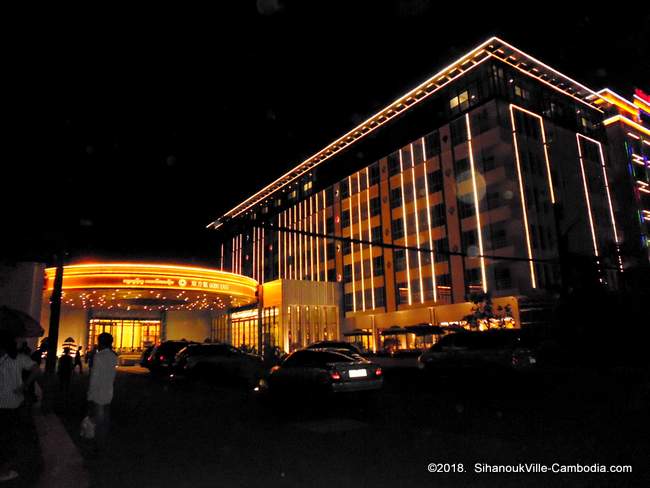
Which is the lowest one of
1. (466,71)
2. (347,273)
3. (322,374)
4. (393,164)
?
(322,374)

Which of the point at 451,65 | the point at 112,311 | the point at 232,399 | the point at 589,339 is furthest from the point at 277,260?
the point at 232,399

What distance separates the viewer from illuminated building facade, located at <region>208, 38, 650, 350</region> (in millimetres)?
39406

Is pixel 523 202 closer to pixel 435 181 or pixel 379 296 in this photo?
pixel 435 181

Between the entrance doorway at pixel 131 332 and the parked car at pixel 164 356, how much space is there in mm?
23686

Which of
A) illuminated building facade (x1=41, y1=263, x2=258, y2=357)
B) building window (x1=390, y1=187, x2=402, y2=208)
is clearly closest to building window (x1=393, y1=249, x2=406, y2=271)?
building window (x1=390, y1=187, x2=402, y2=208)

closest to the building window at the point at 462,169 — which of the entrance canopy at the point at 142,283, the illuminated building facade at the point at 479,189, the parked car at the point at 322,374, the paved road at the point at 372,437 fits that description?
the illuminated building facade at the point at 479,189

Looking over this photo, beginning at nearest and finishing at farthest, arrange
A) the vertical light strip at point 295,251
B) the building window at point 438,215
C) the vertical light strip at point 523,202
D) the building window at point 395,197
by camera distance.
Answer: the vertical light strip at point 523,202
the building window at point 438,215
the building window at point 395,197
the vertical light strip at point 295,251

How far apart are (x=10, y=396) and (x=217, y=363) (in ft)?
38.2

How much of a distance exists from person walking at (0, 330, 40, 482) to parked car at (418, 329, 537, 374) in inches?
420

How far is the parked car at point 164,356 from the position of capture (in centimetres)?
2091

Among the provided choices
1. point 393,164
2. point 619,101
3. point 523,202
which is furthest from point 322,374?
point 619,101

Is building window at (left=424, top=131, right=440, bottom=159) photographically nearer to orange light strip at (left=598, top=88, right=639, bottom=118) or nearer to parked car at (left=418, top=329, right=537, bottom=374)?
orange light strip at (left=598, top=88, right=639, bottom=118)

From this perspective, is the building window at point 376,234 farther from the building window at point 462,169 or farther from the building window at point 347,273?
the building window at point 462,169

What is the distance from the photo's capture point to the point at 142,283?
29031 millimetres
